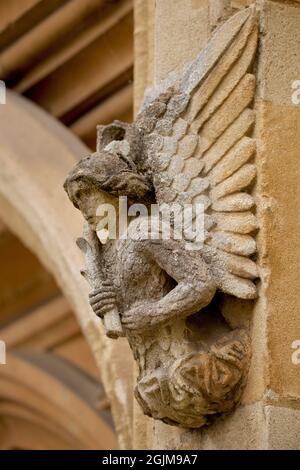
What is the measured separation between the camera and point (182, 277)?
324 centimetres

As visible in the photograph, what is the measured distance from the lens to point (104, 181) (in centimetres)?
335

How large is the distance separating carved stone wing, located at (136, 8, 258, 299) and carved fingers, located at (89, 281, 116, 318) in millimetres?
200

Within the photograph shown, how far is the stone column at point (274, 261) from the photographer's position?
3.23 metres

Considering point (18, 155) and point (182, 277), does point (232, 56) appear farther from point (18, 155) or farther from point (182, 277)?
point (18, 155)

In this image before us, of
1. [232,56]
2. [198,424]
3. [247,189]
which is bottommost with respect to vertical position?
[198,424]

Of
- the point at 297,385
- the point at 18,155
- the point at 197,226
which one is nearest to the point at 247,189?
the point at 197,226

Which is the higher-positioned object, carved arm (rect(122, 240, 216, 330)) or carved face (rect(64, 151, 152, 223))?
carved face (rect(64, 151, 152, 223))

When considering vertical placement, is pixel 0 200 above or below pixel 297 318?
above

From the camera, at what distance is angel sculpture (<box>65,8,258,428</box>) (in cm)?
327

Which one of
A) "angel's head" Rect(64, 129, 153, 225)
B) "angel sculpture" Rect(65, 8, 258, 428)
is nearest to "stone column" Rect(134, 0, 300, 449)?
"angel sculpture" Rect(65, 8, 258, 428)

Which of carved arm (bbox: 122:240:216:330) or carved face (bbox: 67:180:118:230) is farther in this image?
carved face (bbox: 67:180:118:230)

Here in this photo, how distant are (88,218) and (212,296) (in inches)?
12.5

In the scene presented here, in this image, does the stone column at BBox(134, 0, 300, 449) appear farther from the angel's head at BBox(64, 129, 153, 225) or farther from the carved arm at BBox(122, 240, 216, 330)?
the angel's head at BBox(64, 129, 153, 225)

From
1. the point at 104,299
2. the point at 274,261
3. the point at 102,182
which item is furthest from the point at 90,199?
the point at 274,261
